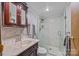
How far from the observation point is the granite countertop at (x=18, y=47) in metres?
1.47

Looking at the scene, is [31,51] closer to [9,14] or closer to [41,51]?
[41,51]

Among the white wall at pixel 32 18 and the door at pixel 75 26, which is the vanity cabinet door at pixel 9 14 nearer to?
the white wall at pixel 32 18

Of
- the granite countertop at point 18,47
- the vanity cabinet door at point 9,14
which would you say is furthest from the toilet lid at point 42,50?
the vanity cabinet door at point 9,14

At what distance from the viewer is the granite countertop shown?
1.47 m

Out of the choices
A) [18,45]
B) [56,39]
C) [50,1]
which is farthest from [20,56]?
[50,1]

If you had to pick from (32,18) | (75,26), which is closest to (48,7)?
(32,18)

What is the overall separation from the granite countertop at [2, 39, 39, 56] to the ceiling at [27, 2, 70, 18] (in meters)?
0.44

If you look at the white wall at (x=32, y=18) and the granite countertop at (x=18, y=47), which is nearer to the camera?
the granite countertop at (x=18, y=47)

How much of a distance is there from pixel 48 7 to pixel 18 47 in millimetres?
736

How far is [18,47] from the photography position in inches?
60.5

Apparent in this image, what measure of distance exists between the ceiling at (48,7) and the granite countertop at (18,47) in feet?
1.46

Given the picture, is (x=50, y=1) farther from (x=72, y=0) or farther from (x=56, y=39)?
(x=56, y=39)

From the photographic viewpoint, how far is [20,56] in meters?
1.50

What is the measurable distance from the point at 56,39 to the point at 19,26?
1.96 feet
